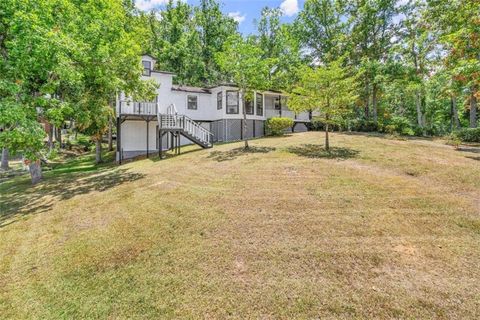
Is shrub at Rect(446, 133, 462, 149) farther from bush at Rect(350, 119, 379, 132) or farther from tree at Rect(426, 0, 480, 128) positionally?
bush at Rect(350, 119, 379, 132)

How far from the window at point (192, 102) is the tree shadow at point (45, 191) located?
11855 mm

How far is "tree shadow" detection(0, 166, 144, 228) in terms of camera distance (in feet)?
31.3

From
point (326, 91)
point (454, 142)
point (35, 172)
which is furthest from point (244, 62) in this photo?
point (454, 142)

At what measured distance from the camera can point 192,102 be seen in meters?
24.8

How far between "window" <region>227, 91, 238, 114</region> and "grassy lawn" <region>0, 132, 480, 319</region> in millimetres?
14131

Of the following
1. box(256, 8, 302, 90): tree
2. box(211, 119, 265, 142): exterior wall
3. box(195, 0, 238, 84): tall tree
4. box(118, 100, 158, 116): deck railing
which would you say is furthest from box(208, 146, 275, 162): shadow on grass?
box(195, 0, 238, 84): tall tree

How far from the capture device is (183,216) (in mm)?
7652

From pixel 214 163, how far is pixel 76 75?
711 centimetres

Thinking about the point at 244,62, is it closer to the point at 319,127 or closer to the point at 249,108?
the point at 249,108

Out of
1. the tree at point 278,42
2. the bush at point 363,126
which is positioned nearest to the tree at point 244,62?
the tree at point 278,42

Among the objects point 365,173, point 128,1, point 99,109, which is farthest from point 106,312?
point 128,1

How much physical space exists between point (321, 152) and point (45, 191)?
45.2ft

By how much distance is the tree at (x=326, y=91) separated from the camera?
1385cm

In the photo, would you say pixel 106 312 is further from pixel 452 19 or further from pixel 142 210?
pixel 452 19
